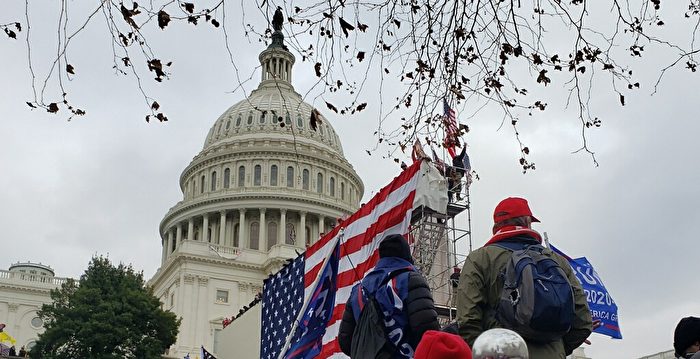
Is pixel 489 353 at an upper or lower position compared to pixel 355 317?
lower

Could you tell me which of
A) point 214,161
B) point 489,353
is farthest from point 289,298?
point 214,161

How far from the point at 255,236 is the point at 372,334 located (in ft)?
225

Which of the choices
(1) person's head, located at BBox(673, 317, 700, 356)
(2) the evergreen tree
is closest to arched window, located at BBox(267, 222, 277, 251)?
(2) the evergreen tree

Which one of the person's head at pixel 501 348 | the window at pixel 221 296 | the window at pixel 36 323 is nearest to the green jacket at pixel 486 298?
the person's head at pixel 501 348

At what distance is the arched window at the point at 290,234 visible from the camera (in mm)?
73062

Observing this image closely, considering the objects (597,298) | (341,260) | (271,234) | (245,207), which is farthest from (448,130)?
(245,207)

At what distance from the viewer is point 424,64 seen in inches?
311

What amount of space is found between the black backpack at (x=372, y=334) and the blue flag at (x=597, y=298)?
9.37 metres

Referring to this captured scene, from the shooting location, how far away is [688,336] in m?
5.68

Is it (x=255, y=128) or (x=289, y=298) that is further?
(x=255, y=128)

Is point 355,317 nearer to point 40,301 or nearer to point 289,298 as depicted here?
point 289,298

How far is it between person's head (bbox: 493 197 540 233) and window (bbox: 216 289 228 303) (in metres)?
57.4

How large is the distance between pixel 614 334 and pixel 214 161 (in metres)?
68.2

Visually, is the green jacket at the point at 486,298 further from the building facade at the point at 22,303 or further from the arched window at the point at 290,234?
the building facade at the point at 22,303
